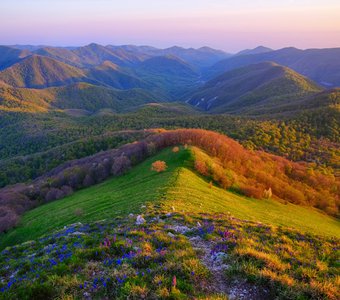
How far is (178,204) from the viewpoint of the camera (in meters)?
21.1

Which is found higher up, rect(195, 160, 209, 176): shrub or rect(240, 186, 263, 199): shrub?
rect(195, 160, 209, 176): shrub

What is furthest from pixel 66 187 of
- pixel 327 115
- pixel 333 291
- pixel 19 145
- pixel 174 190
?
pixel 19 145

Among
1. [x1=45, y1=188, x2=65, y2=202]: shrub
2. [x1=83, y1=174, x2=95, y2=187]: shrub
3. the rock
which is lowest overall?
[x1=45, y1=188, x2=65, y2=202]: shrub

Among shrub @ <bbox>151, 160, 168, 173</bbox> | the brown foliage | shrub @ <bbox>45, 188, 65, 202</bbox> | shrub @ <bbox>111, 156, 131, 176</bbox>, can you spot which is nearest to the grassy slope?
shrub @ <bbox>151, 160, 168, 173</bbox>

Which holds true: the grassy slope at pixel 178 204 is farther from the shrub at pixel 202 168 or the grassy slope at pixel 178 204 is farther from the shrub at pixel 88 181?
the shrub at pixel 88 181

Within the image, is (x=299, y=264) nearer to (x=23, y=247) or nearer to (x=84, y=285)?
(x=84, y=285)

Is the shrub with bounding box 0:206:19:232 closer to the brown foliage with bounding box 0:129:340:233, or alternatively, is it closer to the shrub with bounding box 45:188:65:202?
the brown foliage with bounding box 0:129:340:233

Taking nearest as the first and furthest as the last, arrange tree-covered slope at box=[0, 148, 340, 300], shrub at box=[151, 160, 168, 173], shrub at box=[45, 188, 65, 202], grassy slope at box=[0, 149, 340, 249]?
1. tree-covered slope at box=[0, 148, 340, 300]
2. grassy slope at box=[0, 149, 340, 249]
3. shrub at box=[151, 160, 168, 173]
4. shrub at box=[45, 188, 65, 202]

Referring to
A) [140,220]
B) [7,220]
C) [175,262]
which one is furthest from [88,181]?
[175,262]

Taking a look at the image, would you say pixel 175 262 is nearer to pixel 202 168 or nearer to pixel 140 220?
pixel 140 220

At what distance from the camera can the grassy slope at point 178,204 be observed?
74.6ft

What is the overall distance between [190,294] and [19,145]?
16754 centimetres

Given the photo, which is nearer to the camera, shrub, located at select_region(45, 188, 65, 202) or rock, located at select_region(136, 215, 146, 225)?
rock, located at select_region(136, 215, 146, 225)

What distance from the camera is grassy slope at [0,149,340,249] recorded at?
2273 centimetres
